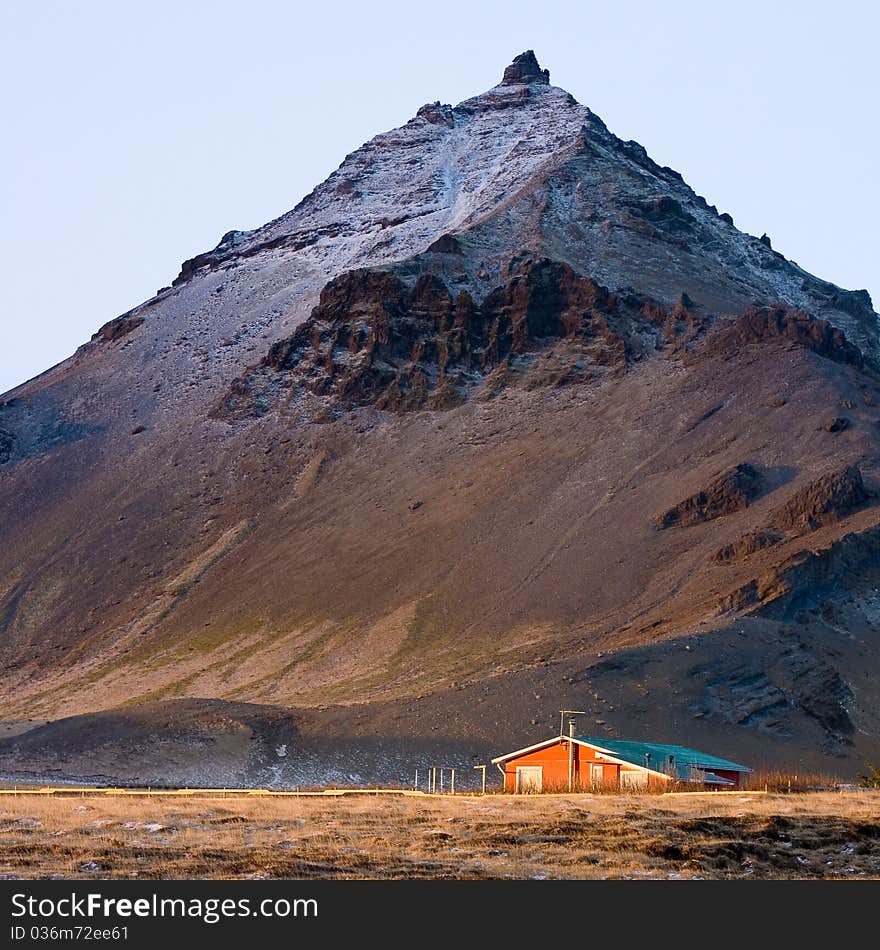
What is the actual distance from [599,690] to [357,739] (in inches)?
437

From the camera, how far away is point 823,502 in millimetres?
94000

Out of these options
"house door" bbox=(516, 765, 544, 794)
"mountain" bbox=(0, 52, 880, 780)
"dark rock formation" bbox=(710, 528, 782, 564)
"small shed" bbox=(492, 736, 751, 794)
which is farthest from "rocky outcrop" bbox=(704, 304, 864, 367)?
"house door" bbox=(516, 765, 544, 794)

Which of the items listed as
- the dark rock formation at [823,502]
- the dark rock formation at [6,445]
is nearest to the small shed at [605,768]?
the dark rock formation at [823,502]

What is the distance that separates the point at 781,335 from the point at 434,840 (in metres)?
102

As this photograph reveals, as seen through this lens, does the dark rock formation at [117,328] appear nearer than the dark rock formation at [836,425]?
No

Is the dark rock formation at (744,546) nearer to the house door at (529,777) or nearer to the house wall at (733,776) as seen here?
the house wall at (733,776)

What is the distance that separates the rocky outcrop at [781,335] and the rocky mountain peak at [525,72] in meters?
79.6

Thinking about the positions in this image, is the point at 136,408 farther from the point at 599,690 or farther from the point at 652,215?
the point at 599,690

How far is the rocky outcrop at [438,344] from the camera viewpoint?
132m

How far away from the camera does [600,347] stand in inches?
5177

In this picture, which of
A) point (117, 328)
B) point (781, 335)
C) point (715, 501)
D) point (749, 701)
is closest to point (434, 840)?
point (749, 701)

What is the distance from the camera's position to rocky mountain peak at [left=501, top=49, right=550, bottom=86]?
197663 millimetres

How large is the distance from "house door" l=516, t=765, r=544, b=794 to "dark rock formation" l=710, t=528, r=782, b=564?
138ft

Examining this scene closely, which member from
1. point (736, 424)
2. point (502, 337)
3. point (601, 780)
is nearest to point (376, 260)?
point (502, 337)
